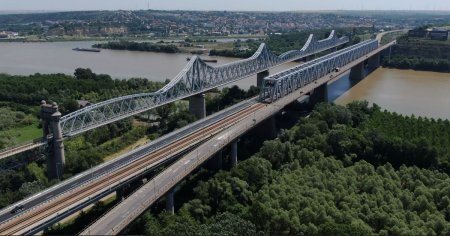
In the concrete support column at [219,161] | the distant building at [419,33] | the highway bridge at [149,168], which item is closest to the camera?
the highway bridge at [149,168]

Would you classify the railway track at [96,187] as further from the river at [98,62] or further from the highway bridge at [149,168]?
the river at [98,62]

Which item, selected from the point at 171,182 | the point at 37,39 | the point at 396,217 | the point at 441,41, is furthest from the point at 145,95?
the point at 37,39

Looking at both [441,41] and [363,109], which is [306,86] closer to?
[363,109]

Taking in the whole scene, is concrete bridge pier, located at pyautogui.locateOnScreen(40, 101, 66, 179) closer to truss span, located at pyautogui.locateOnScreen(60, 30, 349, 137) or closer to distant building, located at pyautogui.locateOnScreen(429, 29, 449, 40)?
truss span, located at pyautogui.locateOnScreen(60, 30, 349, 137)

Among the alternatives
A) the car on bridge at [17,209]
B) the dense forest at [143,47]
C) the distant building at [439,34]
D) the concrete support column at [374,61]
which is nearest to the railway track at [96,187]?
the car on bridge at [17,209]

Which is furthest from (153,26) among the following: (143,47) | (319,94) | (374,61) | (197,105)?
(197,105)

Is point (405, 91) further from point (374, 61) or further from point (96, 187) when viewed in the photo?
point (96, 187)

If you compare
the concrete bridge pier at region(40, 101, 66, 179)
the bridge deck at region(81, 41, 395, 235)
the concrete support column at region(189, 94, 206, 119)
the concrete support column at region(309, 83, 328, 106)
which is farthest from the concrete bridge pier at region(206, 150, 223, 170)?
the concrete support column at region(309, 83, 328, 106)
